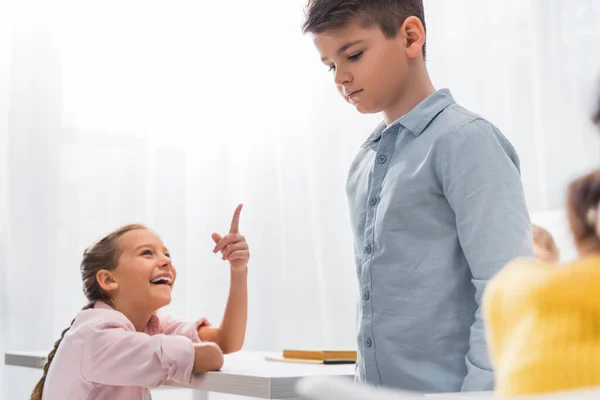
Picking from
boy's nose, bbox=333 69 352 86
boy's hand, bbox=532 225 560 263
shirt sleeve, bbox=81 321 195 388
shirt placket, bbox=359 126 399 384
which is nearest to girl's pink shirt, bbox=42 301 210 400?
shirt sleeve, bbox=81 321 195 388

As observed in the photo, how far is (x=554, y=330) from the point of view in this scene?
395 mm

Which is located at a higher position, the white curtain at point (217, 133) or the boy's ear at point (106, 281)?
the white curtain at point (217, 133)

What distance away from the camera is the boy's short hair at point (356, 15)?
3.54 ft

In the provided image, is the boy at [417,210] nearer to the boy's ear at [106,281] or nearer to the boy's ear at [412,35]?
the boy's ear at [412,35]

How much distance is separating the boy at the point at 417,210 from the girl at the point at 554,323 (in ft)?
1.45

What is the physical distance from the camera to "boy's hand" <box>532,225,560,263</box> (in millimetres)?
1737

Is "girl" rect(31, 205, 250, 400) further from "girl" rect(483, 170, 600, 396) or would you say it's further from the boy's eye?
"girl" rect(483, 170, 600, 396)

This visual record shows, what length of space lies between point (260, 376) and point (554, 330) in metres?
0.62

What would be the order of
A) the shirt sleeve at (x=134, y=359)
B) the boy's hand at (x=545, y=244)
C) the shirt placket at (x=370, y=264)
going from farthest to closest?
the boy's hand at (x=545, y=244), the shirt sleeve at (x=134, y=359), the shirt placket at (x=370, y=264)

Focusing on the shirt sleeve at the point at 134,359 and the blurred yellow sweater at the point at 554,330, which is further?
the shirt sleeve at the point at 134,359

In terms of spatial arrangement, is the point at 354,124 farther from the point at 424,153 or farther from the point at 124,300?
the point at 424,153

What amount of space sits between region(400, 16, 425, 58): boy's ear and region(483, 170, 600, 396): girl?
0.69 m

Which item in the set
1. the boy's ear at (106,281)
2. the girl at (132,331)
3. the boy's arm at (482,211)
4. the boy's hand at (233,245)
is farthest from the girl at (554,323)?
the boy's ear at (106,281)

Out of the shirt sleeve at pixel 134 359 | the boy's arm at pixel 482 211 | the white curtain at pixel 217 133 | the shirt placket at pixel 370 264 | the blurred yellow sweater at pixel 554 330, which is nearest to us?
the blurred yellow sweater at pixel 554 330
